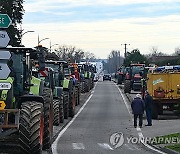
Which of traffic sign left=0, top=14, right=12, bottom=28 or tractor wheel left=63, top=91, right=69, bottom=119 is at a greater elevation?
traffic sign left=0, top=14, right=12, bottom=28

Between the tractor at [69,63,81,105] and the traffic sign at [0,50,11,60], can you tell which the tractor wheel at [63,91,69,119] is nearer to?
the tractor at [69,63,81,105]

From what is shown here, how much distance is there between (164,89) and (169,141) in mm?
11972

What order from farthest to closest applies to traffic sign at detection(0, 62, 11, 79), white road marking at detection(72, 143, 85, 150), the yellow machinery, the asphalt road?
1. the yellow machinery
2. white road marking at detection(72, 143, 85, 150)
3. the asphalt road
4. traffic sign at detection(0, 62, 11, 79)

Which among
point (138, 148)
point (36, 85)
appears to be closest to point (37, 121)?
point (36, 85)

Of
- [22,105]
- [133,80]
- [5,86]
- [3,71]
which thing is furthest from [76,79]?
[3,71]

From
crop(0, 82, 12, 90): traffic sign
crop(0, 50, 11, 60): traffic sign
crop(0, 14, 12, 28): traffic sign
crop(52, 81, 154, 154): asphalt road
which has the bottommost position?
crop(52, 81, 154, 154): asphalt road

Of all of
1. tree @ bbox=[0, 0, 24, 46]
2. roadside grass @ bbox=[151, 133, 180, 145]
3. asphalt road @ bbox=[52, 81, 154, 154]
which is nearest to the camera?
asphalt road @ bbox=[52, 81, 154, 154]

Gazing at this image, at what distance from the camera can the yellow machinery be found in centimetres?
3166

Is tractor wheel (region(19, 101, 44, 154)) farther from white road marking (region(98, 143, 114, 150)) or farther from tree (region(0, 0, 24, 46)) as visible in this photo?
tree (region(0, 0, 24, 46))

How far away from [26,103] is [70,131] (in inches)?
388

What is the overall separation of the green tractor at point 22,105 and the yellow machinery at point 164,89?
1583 cm

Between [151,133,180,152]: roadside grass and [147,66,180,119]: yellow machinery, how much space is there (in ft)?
32.3

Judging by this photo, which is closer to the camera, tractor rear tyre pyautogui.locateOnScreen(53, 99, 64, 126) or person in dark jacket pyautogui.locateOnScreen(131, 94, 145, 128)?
tractor rear tyre pyautogui.locateOnScreen(53, 99, 64, 126)

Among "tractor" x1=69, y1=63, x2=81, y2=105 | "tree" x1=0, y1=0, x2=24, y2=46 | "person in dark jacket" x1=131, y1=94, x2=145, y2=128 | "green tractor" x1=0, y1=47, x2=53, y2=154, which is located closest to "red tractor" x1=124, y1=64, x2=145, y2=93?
"tractor" x1=69, y1=63, x2=81, y2=105
